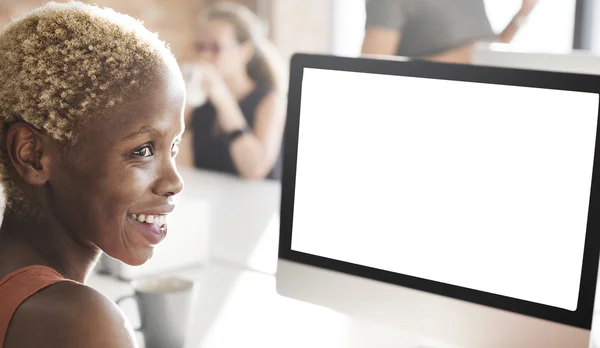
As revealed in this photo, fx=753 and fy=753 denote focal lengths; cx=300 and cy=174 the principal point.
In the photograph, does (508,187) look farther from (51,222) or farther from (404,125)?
(51,222)

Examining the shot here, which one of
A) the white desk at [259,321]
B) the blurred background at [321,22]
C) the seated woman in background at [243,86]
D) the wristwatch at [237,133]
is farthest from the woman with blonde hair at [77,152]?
the blurred background at [321,22]

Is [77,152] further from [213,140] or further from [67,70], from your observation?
[213,140]

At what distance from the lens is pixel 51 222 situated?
28.1 inches

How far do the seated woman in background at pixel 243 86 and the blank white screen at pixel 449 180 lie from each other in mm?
1684

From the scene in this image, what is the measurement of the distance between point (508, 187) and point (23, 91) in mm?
527

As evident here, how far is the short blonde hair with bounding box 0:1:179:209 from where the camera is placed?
66 cm

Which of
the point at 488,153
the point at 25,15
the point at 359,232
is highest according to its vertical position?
the point at 25,15

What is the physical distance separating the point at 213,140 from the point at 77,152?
8.05 ft

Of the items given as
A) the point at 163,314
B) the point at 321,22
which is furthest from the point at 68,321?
the point at 321,22

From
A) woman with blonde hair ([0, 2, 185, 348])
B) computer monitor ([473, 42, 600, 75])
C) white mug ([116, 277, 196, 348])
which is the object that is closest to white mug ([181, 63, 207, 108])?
computer monitor ([473, 42, 600, 75])

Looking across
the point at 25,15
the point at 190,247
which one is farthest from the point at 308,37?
the point at 25,15

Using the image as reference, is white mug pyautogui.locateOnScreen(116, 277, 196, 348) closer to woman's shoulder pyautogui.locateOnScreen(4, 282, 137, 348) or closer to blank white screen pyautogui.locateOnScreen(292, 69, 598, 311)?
blank white screen pyautogui.locateOnScreen(292, 69, 598, 311)

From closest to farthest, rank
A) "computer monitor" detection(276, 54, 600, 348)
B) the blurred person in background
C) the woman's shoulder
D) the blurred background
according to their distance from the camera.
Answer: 1. the woman's shoulder
2. "computer monitor" detection(276, 54, 600, 348)
3. the blurred person in background
4. the blurred background

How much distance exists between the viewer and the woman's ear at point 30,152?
68cm
